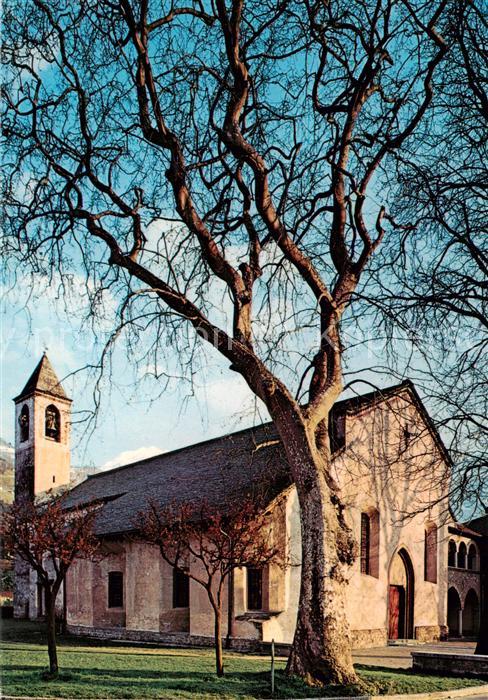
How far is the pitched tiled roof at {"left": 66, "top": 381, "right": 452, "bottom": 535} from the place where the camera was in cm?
2477

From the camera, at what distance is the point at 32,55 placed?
14828mm

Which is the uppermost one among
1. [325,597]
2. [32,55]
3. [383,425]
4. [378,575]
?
[32,55]

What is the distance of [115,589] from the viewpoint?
31.7 meters

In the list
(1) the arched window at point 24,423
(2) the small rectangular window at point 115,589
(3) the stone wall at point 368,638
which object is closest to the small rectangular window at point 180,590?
(2) the small rectangular window at point 115,589

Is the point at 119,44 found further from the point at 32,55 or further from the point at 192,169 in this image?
the point at 192,169

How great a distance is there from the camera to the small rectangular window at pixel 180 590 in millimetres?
27408

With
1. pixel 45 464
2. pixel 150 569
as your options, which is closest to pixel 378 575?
pixel 150 569

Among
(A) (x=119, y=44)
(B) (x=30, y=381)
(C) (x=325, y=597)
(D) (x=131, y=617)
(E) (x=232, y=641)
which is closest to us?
(C) (x=325, y=597)

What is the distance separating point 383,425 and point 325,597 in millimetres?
15983

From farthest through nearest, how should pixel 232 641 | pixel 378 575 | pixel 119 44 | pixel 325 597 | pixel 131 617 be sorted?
pixel 131 617, pixel 378 575, pixel 232 641, pixel 119 44, pixel 325 597

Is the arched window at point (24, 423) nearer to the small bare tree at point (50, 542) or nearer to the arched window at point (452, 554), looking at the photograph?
the arched window at point (452, 554)

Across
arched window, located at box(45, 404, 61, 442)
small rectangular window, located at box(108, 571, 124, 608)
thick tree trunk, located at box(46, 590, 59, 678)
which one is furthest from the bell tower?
thick tree trunk, located at box(46, 590, 59, 678)

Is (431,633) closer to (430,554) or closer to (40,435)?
(430,554)

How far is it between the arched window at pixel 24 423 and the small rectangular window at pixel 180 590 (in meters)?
22.2
